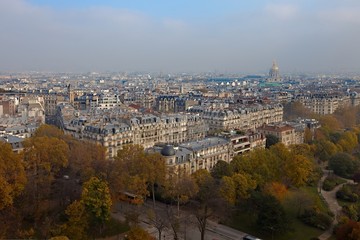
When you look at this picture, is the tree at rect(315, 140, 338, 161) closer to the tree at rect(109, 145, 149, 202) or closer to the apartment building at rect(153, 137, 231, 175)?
the apartment building at rect(153, 137, 231, 175)

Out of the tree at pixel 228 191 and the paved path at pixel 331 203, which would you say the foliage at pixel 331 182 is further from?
the tree at pixel 228 191

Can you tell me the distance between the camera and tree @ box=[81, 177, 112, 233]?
31359 millimetres

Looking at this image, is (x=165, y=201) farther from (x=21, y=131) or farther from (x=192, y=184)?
(x=21, y=131)

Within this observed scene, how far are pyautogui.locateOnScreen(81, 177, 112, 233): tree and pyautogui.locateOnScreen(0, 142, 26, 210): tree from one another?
587 centimetres

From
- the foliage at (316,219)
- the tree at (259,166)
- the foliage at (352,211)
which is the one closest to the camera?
the foliage at (316,219)

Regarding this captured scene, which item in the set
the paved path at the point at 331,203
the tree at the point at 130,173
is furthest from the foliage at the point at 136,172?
the paved path at the point at 331,203

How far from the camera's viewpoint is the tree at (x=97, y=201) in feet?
103

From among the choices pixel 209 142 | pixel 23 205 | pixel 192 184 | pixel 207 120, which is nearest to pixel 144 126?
pixel 209 142

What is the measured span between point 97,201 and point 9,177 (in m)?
8.62

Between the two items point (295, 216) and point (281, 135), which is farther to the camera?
point (281, 135)

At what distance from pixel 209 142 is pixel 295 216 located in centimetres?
1653

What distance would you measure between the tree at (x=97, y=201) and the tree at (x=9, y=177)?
5.87 metres

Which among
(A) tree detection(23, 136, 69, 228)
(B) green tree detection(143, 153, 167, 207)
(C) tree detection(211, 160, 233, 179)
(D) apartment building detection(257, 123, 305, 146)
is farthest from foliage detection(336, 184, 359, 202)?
(A) tree detection(23, 136, 69, 228)

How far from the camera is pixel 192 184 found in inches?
1462
